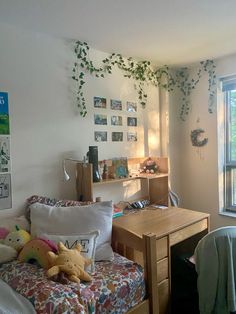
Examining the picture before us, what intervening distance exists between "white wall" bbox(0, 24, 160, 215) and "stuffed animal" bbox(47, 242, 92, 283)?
2.28ft

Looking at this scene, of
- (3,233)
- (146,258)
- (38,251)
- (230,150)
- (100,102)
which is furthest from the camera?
(230,150)

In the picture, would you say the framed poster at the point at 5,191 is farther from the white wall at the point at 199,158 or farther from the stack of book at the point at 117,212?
the white wall at the point at 199,158

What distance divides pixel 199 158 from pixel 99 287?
2.12 m

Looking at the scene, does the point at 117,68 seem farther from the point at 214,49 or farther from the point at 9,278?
the point at 9,278

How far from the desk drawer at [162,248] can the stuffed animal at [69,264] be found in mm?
574

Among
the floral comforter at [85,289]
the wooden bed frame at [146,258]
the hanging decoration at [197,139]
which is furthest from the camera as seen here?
the hanging decoration at [197,139]

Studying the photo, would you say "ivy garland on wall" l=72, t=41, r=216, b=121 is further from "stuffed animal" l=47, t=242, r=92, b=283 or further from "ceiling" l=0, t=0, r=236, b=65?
"stuffed animal" l=47, t=242, r=92, b=283

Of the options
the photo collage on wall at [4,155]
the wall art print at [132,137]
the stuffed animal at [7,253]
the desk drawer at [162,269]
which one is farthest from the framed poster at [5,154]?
the desk drawer at [162,269]

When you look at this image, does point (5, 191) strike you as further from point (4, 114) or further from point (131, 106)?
point (131, 106)

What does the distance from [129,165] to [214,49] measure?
58.4 inches

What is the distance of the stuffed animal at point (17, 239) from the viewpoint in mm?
1742

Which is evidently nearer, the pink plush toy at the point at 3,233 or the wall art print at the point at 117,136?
the pink plush toy at the point at 3,233

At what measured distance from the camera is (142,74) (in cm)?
288

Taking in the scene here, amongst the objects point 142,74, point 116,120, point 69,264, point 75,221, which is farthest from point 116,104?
point 69,264
